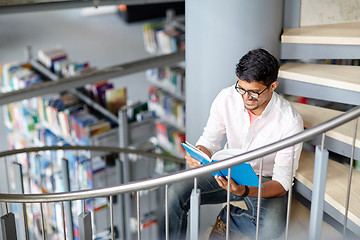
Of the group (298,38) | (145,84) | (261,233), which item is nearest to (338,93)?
(298,38)

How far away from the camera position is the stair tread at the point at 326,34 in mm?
2629

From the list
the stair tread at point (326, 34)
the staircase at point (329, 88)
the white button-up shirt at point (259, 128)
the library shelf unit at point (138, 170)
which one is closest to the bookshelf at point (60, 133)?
the library shelf unit at point (138, 170)

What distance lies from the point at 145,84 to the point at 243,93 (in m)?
5.41

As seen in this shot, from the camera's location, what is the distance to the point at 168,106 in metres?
5.54

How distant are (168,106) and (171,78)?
0.36m

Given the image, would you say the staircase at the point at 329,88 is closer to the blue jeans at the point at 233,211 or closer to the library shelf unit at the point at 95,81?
the blue jeans at the point at 233,211

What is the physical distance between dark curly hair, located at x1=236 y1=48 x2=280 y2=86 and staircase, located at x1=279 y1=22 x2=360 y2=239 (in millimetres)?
545

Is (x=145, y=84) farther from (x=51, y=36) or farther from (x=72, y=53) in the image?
(x=51, y=36)

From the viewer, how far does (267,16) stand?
2.69 m

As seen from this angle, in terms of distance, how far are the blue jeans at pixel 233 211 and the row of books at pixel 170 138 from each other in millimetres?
2673

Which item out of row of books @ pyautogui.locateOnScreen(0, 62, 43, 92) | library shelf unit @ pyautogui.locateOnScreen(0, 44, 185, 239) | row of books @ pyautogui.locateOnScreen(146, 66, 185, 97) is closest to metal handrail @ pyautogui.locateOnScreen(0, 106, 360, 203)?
library shelf unit @ pyautogui.locateOnScreen(0, 44, 185, 239)

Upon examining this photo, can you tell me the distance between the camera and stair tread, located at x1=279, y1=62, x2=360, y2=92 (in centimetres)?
254

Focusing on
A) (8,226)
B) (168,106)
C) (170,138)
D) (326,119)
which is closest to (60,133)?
(170,138)

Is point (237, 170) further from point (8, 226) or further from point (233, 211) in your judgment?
point (8, 226)
